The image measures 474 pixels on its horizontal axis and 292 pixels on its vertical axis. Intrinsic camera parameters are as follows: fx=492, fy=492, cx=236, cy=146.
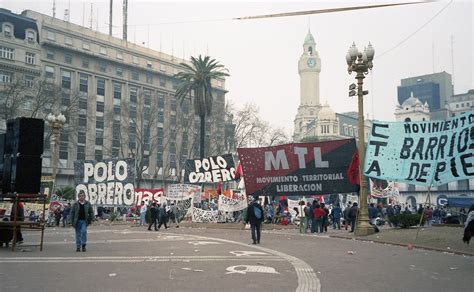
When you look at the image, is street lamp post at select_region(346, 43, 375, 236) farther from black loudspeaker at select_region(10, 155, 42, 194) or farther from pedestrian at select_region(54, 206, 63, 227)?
pedestrian at select_region(54, 206, 63, 227)

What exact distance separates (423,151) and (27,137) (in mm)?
12952

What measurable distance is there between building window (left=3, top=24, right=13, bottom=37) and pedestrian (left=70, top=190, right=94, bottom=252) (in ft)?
195

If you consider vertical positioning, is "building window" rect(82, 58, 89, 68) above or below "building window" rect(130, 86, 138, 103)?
above

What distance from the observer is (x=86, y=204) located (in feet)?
48.4

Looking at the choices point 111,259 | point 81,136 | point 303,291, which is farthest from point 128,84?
point 303,291

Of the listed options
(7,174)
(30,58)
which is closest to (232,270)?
(7,174)

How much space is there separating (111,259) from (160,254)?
1591mm

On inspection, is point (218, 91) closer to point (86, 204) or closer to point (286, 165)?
point (286, 165)

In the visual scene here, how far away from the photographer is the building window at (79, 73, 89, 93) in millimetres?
76312

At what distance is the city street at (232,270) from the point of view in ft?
27.2

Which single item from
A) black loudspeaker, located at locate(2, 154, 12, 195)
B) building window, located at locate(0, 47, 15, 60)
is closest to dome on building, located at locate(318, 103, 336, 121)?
building window, located at locate(0, 47, 15, 60)

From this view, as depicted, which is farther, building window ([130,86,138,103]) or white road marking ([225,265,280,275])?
building window ([130,86,138,103])

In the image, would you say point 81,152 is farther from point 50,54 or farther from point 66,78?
point 50,54

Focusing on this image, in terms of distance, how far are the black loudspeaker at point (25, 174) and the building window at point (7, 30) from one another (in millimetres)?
58436
